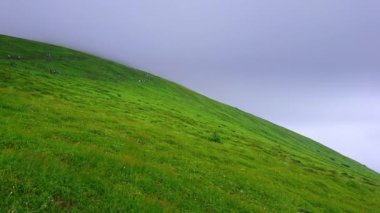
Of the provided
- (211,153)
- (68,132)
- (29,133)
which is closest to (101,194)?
(29,133)

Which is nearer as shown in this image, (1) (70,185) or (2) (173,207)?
(1) (70,185)

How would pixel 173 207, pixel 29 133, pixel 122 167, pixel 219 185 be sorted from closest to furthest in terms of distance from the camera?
pixel 173 207 < pixel 122 167 < pixel 29 133 < pixel 219 185

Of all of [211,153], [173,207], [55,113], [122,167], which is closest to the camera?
[173,207]

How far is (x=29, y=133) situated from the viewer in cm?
2722

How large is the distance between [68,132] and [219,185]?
1220 centimetres

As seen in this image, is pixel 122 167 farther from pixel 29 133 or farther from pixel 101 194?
pixel 29 133

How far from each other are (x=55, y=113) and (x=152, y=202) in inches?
867

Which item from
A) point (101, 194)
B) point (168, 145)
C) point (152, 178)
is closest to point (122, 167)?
point (152, 178)

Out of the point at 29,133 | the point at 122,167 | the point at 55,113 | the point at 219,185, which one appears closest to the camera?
the point at 122,167

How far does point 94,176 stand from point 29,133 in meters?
8.13

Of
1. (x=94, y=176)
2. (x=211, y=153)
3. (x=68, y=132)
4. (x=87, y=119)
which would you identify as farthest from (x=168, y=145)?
(x=94, y=176)

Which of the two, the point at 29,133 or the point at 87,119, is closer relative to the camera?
the point at 29,133

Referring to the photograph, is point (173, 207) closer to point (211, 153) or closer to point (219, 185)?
point (219, 185)

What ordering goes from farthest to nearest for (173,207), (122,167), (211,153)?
(211,153) → (122,167) → (173,207)
